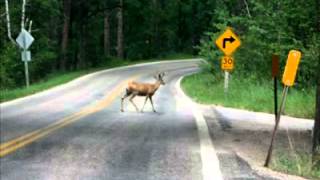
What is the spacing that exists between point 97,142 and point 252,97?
12430 mm

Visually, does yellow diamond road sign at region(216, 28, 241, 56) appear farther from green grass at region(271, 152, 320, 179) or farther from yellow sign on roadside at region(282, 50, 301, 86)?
yellow sign on roadside at region(282, 50, 301, 86)

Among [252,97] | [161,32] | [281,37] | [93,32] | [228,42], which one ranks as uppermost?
[281,37]

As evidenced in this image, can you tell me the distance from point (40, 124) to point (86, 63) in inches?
1764

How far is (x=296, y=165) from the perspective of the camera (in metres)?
8.94

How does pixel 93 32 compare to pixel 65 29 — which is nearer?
pixel 65 29

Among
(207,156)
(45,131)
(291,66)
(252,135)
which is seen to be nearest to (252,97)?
(252,135)

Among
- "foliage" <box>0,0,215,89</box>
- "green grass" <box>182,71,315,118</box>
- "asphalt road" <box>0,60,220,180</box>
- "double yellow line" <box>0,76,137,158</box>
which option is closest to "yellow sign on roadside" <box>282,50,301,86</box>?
"asphalt road" <box>0,60,220,180</box>

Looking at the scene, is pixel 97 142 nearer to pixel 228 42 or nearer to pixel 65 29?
pixel 228 42

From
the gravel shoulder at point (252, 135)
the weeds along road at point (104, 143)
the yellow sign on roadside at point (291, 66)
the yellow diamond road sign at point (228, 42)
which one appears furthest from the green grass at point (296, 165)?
the yellow diamond road sign at point (228, 42)

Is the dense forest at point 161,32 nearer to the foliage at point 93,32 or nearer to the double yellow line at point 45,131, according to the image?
the foliage at point 93,32

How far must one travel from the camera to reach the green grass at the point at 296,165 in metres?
8.54

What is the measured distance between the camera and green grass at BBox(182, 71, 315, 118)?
1897cm

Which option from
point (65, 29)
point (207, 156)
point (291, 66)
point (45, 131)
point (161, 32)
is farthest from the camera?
point (161, 32)

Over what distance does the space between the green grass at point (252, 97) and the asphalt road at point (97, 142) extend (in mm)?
2162
